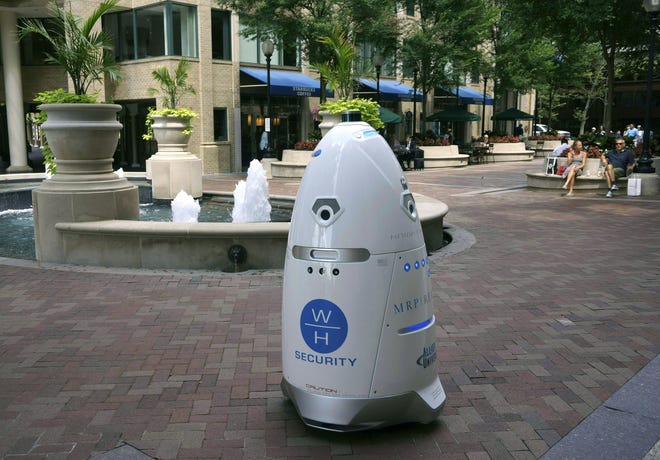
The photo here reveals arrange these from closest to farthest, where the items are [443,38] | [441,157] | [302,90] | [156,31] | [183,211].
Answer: [183,211] → [156,31] → [302,90] → [441,157] → [443,38]

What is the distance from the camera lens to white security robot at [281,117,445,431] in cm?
349

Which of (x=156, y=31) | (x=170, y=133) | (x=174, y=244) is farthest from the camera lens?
(x=156, y=31)

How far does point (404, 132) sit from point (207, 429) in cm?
3894

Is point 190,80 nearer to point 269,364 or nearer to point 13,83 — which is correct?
point 13,83

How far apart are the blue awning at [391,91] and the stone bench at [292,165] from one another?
1118cm

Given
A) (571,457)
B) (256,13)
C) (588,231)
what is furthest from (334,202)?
(256,13)

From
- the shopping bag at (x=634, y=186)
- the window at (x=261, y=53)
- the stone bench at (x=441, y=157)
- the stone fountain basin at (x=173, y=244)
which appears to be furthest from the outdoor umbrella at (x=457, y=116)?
the stone fountain basin at (x=173, y=244)

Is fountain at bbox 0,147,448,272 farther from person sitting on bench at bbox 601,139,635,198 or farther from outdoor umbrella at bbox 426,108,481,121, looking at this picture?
outdoor umbrella at bbox 426,108,481,121

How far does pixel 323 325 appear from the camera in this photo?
3555mm

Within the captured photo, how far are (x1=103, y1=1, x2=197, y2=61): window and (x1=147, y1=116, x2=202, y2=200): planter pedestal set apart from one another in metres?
12.3

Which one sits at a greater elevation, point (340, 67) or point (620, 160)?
point (340, 67)

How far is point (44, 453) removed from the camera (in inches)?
140

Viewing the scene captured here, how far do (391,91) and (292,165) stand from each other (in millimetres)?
15084

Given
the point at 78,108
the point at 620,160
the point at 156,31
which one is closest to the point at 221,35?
the point at 156,31
